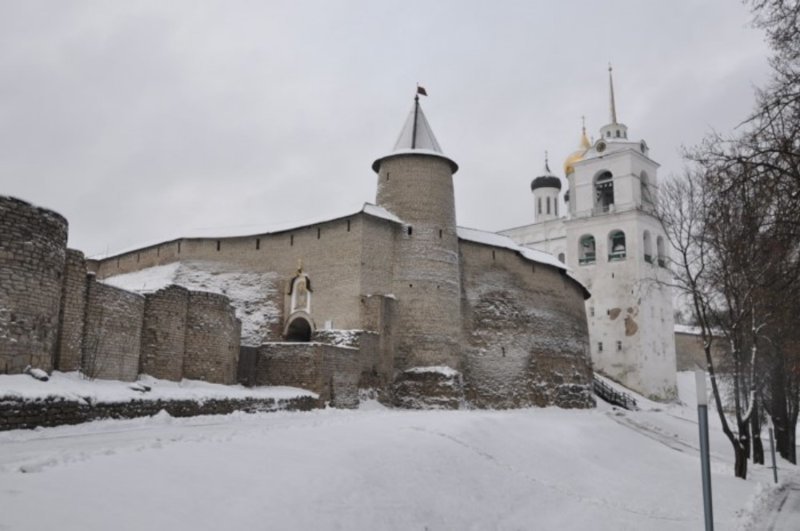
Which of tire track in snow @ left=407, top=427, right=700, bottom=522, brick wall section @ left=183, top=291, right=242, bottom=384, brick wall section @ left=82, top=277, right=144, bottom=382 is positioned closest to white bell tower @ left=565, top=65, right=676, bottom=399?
brick wall section @ left=183, top=291, right=242, bottom=384

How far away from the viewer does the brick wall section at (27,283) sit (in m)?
11.4

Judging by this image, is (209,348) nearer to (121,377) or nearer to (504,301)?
(121,377)

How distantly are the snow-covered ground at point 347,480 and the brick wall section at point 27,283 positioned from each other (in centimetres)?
178

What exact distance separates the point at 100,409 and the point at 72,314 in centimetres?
279

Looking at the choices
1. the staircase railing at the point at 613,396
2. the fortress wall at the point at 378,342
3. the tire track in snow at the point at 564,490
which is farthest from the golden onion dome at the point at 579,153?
the tire track in snow at the point at 564,490

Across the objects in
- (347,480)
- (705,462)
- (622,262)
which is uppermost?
(622,262)

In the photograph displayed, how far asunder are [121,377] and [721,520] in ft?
40.2

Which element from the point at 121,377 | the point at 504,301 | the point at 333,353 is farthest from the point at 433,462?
the point at 504,301

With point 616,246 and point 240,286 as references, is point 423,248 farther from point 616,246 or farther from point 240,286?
point 616,246

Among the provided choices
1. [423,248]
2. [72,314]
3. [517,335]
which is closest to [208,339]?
[72,314]

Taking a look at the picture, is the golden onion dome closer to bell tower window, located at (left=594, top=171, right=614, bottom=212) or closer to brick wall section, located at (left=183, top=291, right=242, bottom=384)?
bell tower window, located at (left=594, top=171, right=614, bottom=212)

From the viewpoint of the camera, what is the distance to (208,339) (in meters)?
19.1

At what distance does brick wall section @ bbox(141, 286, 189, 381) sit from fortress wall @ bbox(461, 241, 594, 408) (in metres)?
13.4

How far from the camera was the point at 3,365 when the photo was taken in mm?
11234
